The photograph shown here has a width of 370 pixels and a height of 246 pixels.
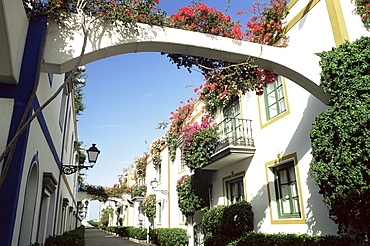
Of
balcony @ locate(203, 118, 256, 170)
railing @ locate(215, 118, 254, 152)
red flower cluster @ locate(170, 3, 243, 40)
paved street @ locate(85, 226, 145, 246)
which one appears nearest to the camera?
red flower cluster @ locate(170, 3, 243, 40)

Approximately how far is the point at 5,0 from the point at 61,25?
1330 mm

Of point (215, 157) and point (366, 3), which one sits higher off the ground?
point (366, 3)

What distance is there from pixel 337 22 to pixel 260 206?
17.5 feet

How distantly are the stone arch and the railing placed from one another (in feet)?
13.0

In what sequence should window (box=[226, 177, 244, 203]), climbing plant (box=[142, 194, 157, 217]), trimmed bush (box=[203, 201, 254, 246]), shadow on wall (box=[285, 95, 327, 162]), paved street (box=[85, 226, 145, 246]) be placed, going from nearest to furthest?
shadow on wall (box=[285, 95, 327, 162]) < trimmed bush (box=[203, 201, 254, 246]) < window (box=[226, 177, 244, 203]) < paved street (box=[85, 226, 145, 246]) < climbing plant (box=[142, 194, 157, 217])

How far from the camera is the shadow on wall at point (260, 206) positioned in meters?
8.62

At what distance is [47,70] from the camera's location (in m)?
4.32

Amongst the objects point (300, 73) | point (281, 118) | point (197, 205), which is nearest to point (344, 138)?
point (300, 73)

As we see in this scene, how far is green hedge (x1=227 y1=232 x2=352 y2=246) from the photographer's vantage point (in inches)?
229

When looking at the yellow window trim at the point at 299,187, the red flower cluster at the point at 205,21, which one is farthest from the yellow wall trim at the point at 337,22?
the yellow window trim at the point at 299,187

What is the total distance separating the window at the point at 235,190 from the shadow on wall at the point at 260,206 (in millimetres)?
998

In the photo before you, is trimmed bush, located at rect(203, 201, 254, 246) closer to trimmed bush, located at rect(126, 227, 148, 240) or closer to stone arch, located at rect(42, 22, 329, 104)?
stone arch, located at rect(42, 22, 329, 104)

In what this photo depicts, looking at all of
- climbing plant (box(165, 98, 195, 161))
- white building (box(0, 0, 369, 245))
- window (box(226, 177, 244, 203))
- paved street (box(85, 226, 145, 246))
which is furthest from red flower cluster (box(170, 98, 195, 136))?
paved street (box(85, 226, 145, 246))

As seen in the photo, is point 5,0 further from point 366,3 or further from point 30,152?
point 366,3
